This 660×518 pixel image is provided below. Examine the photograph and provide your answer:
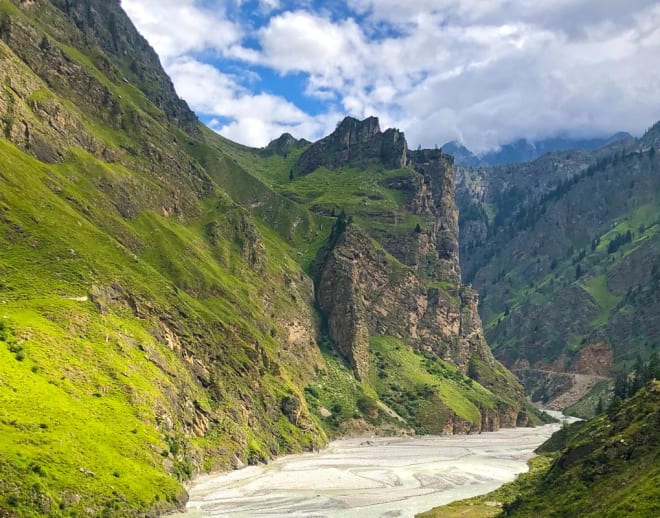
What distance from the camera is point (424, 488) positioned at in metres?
131

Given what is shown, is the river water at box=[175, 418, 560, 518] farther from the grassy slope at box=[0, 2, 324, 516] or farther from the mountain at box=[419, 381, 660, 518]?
the mountain at box=[419, 381, 660, 518]

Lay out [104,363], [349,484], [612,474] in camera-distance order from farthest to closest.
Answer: [349,484], [104,363], [612,474]

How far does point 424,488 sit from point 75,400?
69.8m

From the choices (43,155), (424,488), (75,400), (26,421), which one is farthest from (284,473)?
(43,155)

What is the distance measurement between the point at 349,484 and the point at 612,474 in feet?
232

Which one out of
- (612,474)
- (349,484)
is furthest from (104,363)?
(612,474)

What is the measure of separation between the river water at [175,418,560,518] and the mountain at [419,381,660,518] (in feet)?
94.0

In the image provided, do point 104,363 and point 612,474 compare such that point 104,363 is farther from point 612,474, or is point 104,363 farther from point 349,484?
point 612,474

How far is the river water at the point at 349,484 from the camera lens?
106 meters

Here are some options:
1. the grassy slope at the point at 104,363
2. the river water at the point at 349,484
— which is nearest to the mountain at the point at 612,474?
the river water at the point at 349,484

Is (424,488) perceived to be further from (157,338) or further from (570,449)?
(157,338)

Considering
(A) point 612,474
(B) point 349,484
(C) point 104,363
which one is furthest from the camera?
(B) point 349,484

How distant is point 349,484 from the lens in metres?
131

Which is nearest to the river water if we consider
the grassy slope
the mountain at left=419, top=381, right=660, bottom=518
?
the grassy slope
